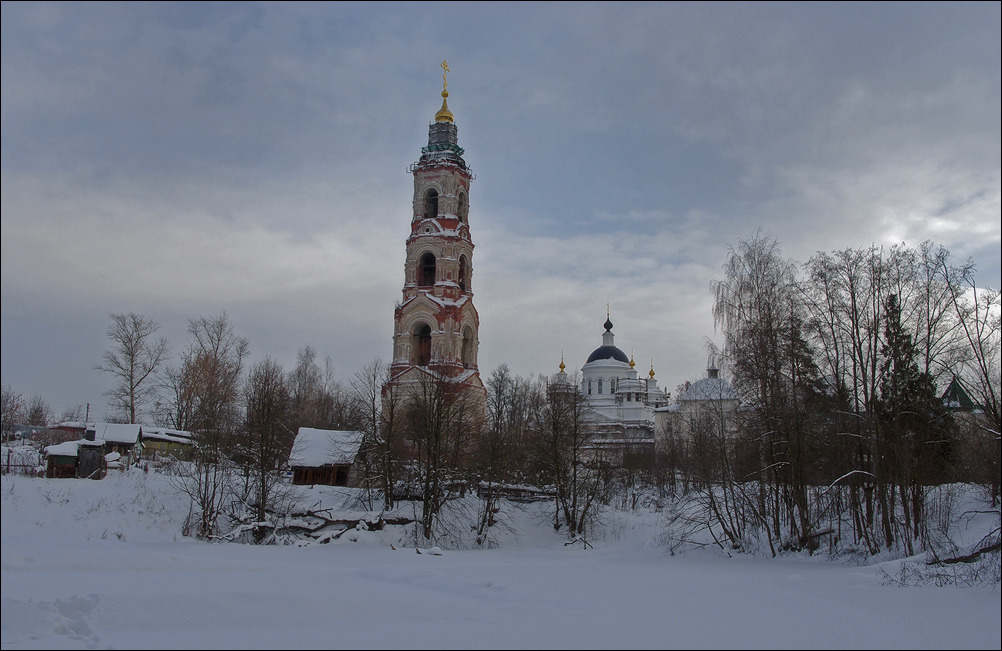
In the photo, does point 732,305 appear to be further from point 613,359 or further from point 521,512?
point 613,359

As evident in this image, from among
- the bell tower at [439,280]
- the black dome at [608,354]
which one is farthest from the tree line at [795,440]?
the black dome at [608,354]

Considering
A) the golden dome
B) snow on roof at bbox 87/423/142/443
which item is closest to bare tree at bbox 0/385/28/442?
snow on roof at bbox 87/423/142/443

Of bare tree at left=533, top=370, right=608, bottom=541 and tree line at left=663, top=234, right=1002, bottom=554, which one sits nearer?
tree line at left=663, top=234, right=1002, bottom=554

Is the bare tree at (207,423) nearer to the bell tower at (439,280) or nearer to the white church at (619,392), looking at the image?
the bell tower at (439,280)

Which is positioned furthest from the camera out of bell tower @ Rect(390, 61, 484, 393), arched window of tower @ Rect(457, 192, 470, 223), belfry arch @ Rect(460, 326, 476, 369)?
arched window of tower @ Rect(457, 192, 470, 223)

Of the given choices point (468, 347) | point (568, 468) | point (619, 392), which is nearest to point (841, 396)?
point (568, 468)

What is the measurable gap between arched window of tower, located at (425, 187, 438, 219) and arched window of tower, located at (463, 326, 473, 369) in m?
7.63

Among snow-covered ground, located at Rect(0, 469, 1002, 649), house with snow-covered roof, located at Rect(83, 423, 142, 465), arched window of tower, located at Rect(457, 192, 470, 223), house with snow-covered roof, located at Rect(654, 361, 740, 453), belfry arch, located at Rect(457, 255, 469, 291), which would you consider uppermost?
arched window of tower, located at Rect(457, 192, 470, 223)

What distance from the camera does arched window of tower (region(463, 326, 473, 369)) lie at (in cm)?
4316

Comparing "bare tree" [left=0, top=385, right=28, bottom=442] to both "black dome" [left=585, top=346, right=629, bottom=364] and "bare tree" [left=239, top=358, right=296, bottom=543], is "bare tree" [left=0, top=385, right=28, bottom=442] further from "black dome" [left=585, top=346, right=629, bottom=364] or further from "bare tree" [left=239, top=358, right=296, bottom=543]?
"black dome" [left=585, top=346, right=629, bottom=364]

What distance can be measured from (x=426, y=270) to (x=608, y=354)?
46.1m

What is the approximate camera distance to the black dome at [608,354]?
8588 centimetres

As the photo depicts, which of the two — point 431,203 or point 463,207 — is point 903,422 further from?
point 431,203

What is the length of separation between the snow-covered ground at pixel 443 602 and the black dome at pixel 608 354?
6743 cm
